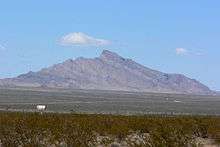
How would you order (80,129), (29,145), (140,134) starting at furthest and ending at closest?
(140,134), (80,129), (29,145)

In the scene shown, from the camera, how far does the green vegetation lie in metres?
22.4

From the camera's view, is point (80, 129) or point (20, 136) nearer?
point (20, 136)

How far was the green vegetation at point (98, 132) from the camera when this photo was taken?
22438 millimetres

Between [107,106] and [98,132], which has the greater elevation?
[107,106]

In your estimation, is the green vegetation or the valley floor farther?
the valley floor

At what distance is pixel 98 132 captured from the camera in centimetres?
2542

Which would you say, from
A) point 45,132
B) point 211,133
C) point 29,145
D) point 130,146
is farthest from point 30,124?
point 211,133

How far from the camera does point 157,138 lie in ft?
71.9

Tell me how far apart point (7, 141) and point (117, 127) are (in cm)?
572

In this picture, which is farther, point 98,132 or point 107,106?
point 107,106

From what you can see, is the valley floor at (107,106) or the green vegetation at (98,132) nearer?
the green vegetation at (98,132)

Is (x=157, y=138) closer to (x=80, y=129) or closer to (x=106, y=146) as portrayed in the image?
(x=106, y=146)

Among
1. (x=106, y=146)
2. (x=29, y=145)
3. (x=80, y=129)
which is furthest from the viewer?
(x=80, y=129)

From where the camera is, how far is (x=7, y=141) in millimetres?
22547
